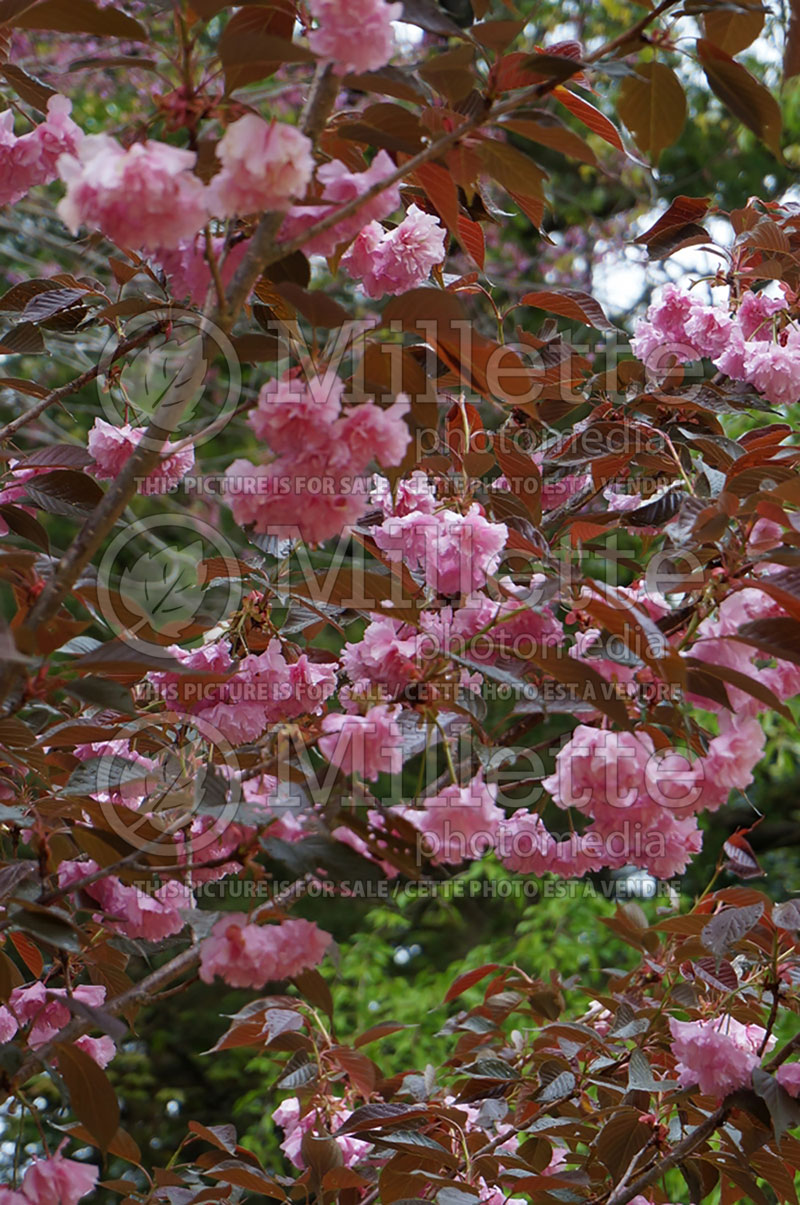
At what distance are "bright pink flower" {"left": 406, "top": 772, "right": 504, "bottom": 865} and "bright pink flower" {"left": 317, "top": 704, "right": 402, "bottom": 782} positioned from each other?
0.06m

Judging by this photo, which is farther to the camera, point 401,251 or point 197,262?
point 401,251

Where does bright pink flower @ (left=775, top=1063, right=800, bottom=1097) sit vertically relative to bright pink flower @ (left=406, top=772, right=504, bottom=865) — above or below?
below

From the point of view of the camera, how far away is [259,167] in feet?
2.28

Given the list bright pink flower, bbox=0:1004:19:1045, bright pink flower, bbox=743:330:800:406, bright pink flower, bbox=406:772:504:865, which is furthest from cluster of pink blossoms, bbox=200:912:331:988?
bright pink flower, bbox=743:330:800:406

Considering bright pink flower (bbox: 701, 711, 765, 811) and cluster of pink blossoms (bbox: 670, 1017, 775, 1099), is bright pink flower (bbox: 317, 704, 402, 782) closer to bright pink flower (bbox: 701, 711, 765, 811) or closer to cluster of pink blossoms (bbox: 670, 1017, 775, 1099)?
bright pink flower (bbox: 701, 711, 765, 811)

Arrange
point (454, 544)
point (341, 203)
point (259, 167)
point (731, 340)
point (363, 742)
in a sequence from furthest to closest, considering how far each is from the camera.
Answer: point (731, 340)
point (454, 544)
point (363, 742)
point (341, 203)
point (259, 167)

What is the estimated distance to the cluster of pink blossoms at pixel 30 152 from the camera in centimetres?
107

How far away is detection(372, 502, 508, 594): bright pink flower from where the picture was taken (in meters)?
1.04

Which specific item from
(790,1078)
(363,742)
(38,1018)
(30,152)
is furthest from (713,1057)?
(30,152)

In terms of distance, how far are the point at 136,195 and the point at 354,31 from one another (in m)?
0.17

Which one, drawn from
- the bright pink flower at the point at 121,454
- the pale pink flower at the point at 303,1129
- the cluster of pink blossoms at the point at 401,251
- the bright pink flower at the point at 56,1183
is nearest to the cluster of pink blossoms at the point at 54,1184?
the bright pink flower at the point at 56,1183

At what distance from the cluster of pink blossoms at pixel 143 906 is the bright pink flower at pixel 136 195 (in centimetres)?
63

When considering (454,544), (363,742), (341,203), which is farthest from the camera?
(454,544)

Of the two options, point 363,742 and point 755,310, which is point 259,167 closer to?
point 363,742
